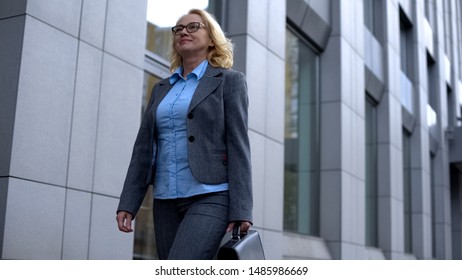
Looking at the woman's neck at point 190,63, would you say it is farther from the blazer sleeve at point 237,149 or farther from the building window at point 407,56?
the building window at point 407,56

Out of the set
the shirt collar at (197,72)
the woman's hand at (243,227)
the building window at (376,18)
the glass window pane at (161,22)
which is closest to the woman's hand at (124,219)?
the woman's hand at (243,227)

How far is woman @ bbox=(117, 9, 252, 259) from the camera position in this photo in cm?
327

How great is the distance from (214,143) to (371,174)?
1342cm

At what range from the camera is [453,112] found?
28.5 metres

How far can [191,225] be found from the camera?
127 inches

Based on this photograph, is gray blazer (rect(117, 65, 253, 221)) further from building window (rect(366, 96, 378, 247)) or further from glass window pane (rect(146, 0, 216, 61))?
building window (rect(366, 96, 378, 247))

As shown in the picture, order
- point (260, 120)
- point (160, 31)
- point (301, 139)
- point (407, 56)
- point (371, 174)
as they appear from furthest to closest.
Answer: point (407, 56), point (371, 174), point (301, 139), point (260, 120), point (160, 31)

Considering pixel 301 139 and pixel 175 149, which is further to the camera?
pixel 301 139

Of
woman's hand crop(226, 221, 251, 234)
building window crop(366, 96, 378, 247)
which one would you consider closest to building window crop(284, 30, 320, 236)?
building window crop(366, 96, 378, 247)

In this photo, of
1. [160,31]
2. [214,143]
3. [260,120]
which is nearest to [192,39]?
[214,143]

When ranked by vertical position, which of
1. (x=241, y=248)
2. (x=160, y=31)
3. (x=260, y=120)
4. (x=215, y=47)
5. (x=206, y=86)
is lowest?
(x=241, y=248)

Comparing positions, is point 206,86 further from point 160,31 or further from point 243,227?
point 160,31

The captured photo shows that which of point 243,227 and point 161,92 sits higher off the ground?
point 161,92
